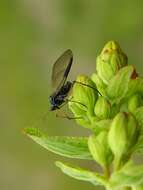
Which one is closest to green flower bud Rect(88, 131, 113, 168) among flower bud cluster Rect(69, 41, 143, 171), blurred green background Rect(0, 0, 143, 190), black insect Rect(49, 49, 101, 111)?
flower bud cluster Rect(69, 41, 143, 171)

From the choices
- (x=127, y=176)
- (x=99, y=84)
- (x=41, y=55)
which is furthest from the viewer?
(x=41, y=55)

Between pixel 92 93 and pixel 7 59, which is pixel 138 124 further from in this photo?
pixel 7 59

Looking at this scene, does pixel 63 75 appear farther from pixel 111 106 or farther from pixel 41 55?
pixel 41 55

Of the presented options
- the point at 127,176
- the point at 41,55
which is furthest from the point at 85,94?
the point at 41,55

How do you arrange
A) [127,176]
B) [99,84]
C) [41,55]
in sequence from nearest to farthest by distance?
[127,176] → [99,84] → [41,55]

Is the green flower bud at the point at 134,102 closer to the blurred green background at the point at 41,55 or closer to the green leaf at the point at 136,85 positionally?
the green leaf at the point at 136,85

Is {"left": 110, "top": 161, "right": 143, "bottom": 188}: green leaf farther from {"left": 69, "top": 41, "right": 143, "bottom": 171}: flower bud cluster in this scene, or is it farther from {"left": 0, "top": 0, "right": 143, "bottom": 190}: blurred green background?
{"left": 0, "top": 0, "right": 143, "bottom": 190}: blurred green background

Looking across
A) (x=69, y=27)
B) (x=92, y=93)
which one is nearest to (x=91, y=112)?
(x=92, y=93)
